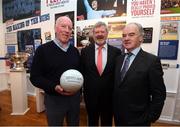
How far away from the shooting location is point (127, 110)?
152cm

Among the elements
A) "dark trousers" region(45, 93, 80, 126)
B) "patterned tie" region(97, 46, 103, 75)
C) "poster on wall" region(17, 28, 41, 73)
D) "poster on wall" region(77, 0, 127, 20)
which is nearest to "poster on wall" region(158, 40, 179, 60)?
"poster on wall" region(77, 0, 127, 20)

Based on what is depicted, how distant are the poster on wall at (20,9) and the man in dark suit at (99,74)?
10.3 feet

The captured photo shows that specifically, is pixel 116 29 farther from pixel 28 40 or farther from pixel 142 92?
pixel 28 40

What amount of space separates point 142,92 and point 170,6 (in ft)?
6.99

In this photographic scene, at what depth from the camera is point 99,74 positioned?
6.29ft

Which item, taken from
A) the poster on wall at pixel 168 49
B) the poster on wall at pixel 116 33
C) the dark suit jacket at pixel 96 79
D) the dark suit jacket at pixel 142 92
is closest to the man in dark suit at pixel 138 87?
the dark suit jacket at pixel 142 92

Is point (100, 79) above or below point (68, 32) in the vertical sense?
below

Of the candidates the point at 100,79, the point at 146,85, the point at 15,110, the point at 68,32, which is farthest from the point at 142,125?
the point at 15,110

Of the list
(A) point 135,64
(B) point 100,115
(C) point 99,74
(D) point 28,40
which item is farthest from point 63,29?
(D) point 28,40

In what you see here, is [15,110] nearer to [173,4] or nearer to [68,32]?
[68,32]

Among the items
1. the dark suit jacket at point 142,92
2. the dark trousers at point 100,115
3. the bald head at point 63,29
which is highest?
the bald head at point 63,29

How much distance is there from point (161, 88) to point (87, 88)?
79 centimetres

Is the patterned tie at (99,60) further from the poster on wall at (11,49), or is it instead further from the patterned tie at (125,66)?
the poster on wall at (11,49)

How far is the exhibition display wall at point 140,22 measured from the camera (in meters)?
3.09
